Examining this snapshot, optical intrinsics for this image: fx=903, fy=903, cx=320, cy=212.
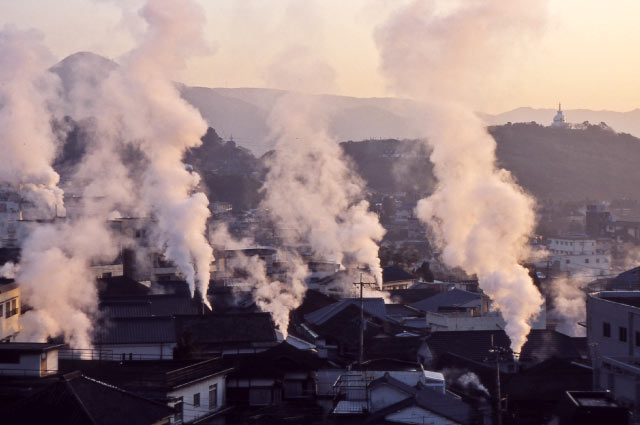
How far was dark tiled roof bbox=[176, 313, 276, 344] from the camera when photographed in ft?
82.5

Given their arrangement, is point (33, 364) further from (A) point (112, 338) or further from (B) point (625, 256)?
(B) point (625, 256)

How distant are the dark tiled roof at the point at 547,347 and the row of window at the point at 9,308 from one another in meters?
13.3

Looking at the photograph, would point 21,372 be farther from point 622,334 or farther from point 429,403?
point 622,334

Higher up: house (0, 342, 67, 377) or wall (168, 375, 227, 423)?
house (0, 342, 67, 377)

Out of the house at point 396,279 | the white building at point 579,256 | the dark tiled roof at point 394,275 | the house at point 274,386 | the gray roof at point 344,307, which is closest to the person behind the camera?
the house at point 274,386

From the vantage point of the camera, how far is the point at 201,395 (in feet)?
62.2

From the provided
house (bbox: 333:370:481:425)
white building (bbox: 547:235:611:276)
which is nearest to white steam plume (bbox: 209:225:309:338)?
house (bbox: 333:370:481:425)

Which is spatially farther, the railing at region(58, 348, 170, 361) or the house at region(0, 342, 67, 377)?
the railing at region(58, 348, 170, 361)

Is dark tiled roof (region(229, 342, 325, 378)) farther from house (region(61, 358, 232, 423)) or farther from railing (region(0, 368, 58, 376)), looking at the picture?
railing (region(0, 368, 58, 376))

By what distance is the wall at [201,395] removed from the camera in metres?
18.2

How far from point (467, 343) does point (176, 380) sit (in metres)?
9.49

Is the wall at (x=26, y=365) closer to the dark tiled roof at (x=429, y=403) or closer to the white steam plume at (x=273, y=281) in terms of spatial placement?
the dark tiled roof at (x=429, y=403)

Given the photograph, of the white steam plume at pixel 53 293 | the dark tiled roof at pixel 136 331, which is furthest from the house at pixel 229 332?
the white steam plume at pixel 53 293

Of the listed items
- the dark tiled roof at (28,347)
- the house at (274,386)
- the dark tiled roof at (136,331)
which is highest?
the dark tiled roof at (28,347)
